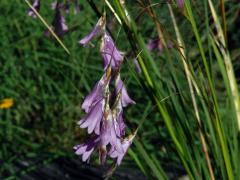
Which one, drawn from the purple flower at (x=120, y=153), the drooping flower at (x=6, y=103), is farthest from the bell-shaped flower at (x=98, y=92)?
the drooping flower at (x=6, y=103)

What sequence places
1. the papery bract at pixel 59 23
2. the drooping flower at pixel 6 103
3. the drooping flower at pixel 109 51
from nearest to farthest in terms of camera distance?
the drooping flower at pixel 109 51
the papery bract at pixel 59 23
the drooping flower at pixel 6 103

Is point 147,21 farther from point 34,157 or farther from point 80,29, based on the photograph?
point 34,157

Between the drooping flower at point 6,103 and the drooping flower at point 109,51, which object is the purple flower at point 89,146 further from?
the drooping flower at point 6,103

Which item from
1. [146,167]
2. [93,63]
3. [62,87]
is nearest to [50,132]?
[62,87]

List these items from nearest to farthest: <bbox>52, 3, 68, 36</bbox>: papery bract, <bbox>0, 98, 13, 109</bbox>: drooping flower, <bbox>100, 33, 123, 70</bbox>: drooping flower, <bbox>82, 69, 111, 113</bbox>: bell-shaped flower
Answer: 1. <bbox>82, 69, 111, 113</bbox>: bell-shaped flower
2. <bbox>100, 33, 123, 70</bbox>: drooping flower
3. <bbox>52, 3, 68, 36</bbox>: papery bract
4. <bbox>0, 98, 13, 109</bbox>: drooping flower

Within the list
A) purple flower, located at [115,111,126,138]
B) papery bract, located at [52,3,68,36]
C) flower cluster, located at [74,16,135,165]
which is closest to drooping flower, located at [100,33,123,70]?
flower cluster, located at [74,16,135,165]

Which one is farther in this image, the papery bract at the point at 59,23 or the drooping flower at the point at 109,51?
the papery bract at the point at 59,23

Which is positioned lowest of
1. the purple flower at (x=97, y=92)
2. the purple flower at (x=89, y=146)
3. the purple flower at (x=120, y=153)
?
the purple flower at (x=120, y=153)

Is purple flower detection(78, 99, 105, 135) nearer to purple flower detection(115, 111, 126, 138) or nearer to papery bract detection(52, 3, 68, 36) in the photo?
purple flower detection(115, 111, 126, 138)
